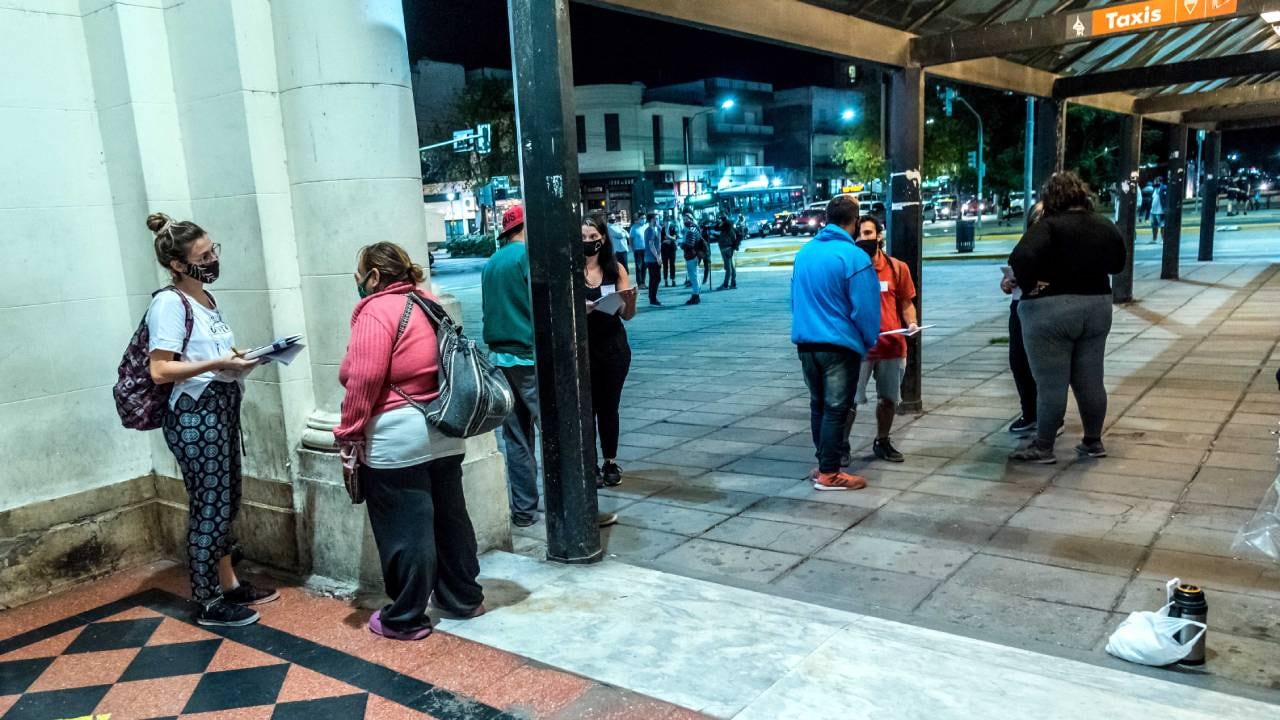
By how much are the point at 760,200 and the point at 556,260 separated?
198ft

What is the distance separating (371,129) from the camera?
4238mm

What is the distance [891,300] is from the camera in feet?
20.2

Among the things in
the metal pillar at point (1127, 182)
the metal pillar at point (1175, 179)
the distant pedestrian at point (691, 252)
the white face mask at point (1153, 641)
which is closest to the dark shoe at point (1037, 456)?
the white face mask at point (1153, 641)

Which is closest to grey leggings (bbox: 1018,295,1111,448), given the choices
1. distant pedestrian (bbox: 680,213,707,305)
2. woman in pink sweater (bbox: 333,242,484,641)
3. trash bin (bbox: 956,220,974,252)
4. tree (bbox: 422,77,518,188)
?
woman in pink sweater (bbox: 333,242,484,641)

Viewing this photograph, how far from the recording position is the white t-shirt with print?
379 cm

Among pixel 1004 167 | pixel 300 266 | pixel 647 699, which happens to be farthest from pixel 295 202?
pixel 1004 167

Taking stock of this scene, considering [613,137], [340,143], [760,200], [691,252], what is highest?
[613,137]

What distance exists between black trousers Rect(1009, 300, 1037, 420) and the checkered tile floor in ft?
16.1

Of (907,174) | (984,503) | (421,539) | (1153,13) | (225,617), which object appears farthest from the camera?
(907,174)

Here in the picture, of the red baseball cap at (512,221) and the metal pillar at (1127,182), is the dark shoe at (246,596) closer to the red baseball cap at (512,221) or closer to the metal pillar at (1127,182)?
the red baseball cap at (512,221)

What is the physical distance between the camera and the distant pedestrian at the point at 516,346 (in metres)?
5.13

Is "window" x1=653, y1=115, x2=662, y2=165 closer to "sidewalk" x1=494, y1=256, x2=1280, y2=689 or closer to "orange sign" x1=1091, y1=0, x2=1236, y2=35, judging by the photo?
"sidewalk" x1=494, y1=256, x2=1280, y2=689

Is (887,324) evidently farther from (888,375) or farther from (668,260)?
(668,260)

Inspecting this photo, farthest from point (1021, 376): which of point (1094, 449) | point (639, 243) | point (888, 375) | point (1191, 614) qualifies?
point (639, 243)
